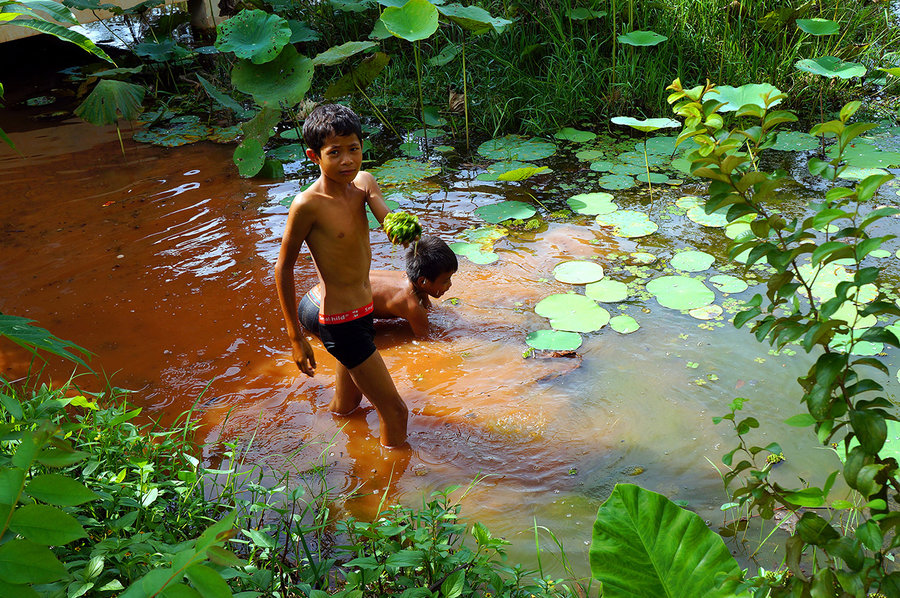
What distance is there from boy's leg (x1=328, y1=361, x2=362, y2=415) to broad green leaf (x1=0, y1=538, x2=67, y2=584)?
2.07 meters

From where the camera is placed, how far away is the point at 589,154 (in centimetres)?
534

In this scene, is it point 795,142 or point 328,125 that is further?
point 795,142

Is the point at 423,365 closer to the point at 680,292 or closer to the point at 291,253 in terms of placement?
the point at 291,253

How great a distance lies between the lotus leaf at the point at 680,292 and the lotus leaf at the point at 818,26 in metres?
2.53

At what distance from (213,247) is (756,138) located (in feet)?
12.2

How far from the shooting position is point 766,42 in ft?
19.0

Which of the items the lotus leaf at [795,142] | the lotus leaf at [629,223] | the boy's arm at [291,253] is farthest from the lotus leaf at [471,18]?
the boy's arm at [291,253]

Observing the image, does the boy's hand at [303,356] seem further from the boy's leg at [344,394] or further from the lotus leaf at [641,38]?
the lotus leaf at [641,38]

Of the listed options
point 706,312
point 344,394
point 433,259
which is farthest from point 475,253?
point 344,394

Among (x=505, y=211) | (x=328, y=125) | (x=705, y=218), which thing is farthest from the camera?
(x=505, y=211)

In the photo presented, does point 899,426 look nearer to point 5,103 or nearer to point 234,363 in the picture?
point 234,363

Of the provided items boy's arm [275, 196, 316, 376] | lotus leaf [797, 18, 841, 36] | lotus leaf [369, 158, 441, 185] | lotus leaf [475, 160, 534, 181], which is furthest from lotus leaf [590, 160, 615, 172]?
boy's arm [275, 196, 316, 376]

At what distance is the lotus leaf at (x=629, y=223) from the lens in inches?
167

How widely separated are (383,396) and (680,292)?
Answer: 71.9 inches
